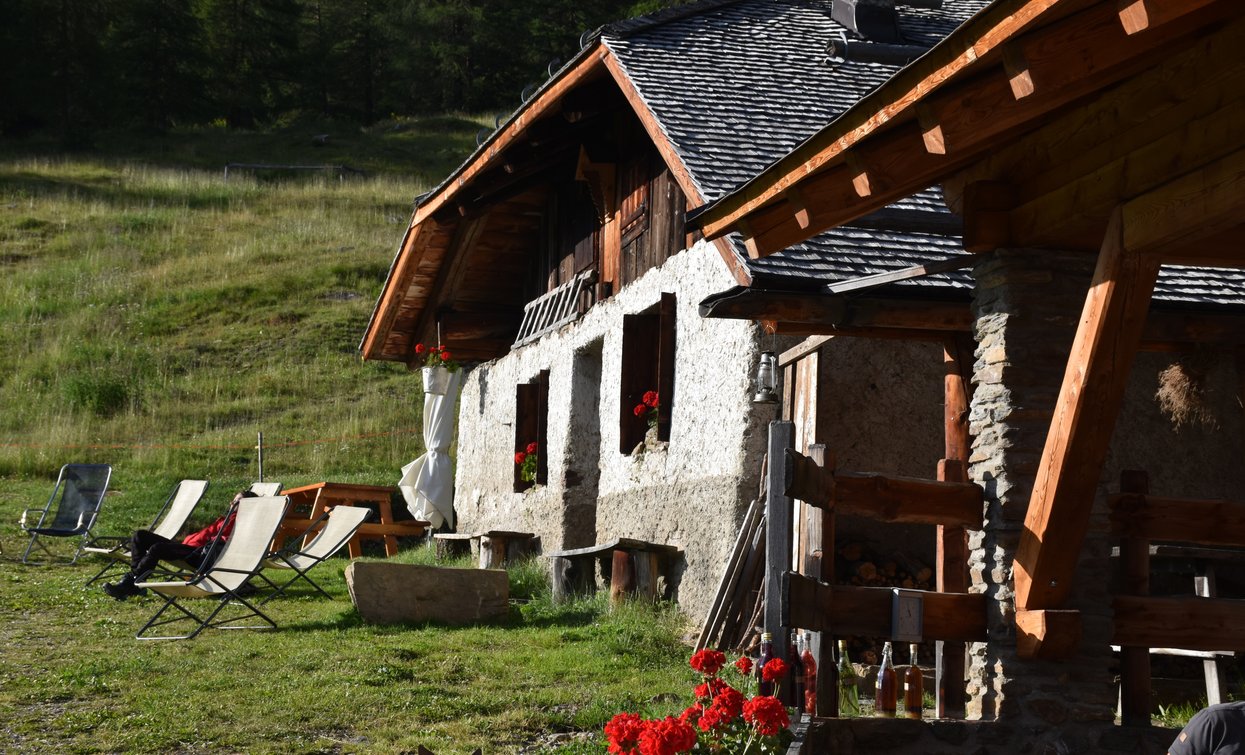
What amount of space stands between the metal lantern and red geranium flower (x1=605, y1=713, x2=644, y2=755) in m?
4.14

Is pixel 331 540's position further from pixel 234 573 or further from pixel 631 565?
pixel 631 565

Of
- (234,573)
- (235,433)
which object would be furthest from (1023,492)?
(235,433)

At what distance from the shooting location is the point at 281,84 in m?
50.0

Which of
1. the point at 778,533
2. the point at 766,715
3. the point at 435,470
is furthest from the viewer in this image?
the point at 435,470

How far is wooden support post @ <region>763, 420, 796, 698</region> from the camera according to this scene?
5.19 m

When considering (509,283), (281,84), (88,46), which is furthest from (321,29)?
(509,283)

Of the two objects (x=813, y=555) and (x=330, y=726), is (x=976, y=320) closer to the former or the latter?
(x=813, y=555)

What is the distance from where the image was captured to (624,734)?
4168mm

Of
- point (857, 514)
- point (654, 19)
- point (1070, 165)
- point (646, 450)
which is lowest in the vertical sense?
point (857, 514)

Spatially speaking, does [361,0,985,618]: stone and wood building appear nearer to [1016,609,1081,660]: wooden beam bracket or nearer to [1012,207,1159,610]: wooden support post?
[1012,207,1159,610]: wooden support post

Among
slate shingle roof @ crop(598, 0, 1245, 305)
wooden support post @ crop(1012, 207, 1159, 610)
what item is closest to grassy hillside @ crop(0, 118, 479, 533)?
slate shingle roof @ crop(598, 0, 1245, 305)

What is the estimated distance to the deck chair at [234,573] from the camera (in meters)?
8.81

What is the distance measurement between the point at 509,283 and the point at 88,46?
120ft

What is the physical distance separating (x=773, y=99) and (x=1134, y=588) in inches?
206
